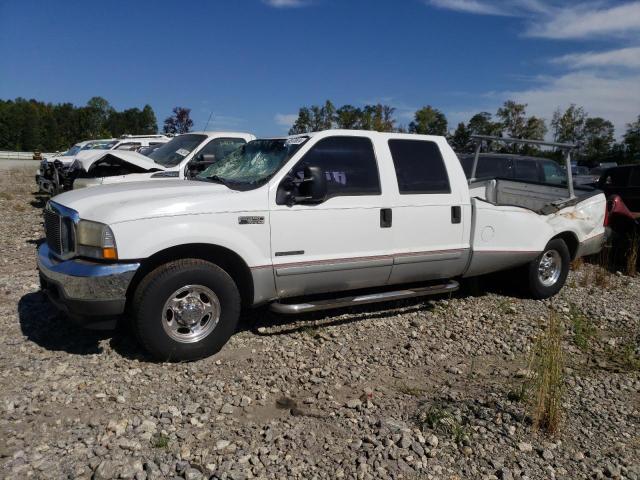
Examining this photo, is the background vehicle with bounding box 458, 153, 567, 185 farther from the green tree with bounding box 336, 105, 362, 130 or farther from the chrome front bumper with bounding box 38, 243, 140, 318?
the green tree with bounding box 336, 105, 362, 130

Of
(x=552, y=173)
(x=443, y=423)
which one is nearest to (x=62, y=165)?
(x=443, y=423)

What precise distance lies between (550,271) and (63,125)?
83.2m

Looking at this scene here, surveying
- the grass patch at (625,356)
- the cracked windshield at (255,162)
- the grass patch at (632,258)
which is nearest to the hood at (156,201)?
the cracked windshield at (255,162)

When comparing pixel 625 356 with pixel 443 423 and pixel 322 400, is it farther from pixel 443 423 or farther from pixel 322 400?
pixel 322 400

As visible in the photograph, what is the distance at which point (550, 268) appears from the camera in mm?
6570

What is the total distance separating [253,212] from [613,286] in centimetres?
573

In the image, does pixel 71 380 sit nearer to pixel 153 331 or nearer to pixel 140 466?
pixel 153 331

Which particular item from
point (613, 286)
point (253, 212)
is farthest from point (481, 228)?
point (613, 286)

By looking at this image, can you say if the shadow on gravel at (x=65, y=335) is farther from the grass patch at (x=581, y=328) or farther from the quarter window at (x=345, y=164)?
the grass patch at (x=581, y=328)

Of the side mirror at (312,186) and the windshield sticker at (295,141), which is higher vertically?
the windshield sticker at (295,141)

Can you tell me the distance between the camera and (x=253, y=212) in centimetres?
441

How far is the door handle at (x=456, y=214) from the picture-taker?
17.9ft

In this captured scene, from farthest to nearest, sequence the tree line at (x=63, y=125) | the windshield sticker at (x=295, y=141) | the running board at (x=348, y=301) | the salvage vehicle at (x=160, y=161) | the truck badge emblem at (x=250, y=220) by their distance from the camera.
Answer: the tree line at (x=63, y=125) < the salvage vehicle at (x=160, y=161) < the windshield sticker at (x=295, y=141) < the running board at (x=348, y=301) < the truck badge emblem at (x=250, y=220)

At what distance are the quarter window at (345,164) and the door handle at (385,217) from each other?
0.18m
